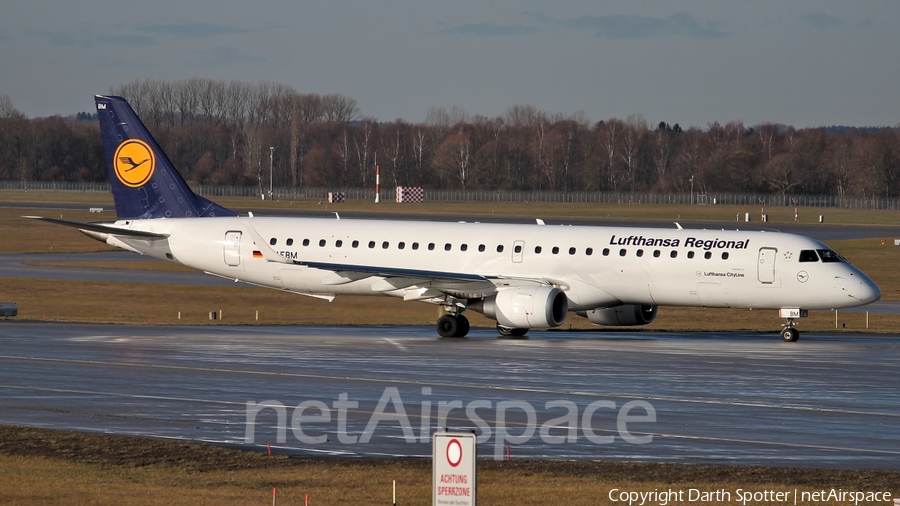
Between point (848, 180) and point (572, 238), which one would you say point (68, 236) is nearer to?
point (572, 238)

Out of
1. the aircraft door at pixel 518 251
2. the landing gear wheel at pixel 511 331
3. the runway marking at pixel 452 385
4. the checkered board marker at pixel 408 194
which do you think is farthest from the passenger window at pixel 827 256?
the checkered board marker at pixel 408 194

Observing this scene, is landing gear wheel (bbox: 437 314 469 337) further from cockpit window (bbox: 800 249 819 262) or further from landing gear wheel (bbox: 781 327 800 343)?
cockpit window (bbox: 800 249 819 262)

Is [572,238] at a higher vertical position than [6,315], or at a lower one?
higher

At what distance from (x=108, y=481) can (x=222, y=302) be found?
33.0 meters

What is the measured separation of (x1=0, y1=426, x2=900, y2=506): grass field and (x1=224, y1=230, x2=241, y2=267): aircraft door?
23.5 metres

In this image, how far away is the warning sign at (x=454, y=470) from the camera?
474 inches

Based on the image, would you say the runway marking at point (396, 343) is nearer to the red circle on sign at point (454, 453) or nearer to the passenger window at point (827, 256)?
the passenger window at point (827, 256)

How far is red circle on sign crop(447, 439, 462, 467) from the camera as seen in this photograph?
39.6 ft

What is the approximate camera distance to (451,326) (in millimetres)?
→ 39094

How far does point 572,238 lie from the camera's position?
3947 cm

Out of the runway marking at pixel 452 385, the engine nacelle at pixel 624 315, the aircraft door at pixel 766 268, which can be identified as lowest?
the runway marking at pixel 452 385

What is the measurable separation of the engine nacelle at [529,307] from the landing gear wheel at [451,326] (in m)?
1.60

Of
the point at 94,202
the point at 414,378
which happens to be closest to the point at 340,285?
the point at 414,378

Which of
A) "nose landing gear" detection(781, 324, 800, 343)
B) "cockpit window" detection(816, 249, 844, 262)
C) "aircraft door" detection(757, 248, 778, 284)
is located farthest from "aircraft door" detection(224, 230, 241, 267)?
"cockpit window" detection(816, 249, 844, 262)
